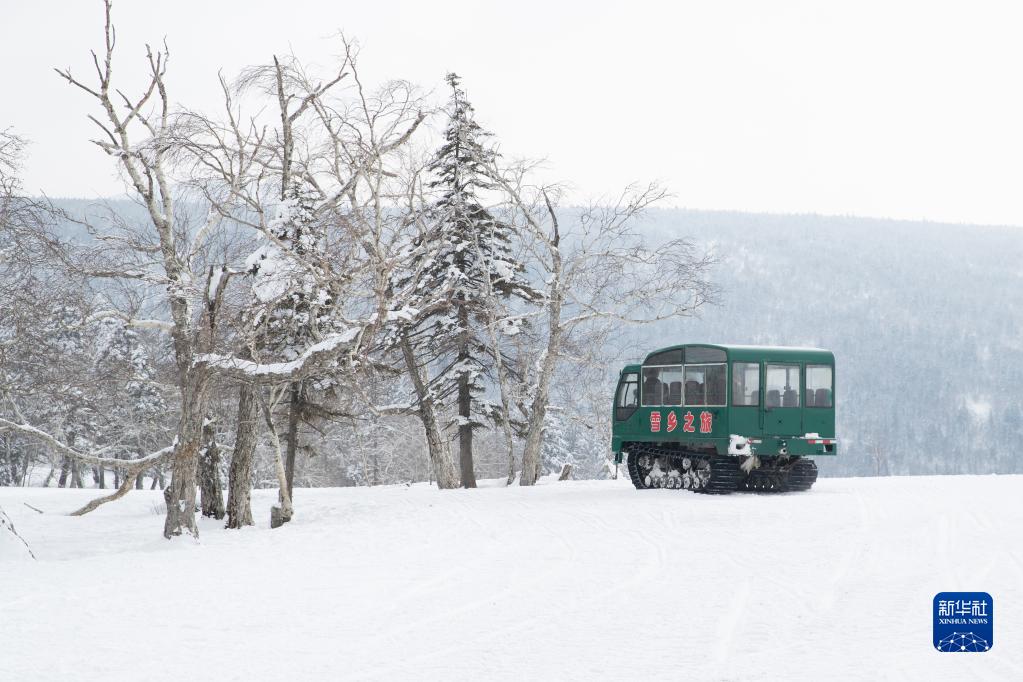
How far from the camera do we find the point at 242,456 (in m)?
17.5

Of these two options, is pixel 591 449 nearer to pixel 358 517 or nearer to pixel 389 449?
pixel 389 449

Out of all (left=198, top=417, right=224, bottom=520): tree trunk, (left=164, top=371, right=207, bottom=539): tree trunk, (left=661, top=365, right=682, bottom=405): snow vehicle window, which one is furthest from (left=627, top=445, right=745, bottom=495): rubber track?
(left=164, top=371, right=207, bottom=539): tree trunk

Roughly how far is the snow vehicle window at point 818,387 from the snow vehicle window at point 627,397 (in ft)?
12.4

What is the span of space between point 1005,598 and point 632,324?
1725 cm

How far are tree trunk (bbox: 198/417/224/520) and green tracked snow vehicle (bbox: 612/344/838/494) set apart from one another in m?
8.84

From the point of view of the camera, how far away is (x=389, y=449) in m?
51.1

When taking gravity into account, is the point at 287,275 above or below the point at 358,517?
above

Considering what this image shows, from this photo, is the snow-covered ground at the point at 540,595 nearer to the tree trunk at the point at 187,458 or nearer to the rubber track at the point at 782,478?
the tree trunk at the point at 187,458

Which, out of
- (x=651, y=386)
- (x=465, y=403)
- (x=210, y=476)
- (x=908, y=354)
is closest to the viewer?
(x=210, y=476)

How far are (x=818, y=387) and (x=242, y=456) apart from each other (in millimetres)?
11080

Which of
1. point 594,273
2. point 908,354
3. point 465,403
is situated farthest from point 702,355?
point 908,354

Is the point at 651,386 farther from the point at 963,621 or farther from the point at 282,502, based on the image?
the point at 963,621

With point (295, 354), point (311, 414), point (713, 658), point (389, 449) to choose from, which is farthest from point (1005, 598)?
point (389, 449)

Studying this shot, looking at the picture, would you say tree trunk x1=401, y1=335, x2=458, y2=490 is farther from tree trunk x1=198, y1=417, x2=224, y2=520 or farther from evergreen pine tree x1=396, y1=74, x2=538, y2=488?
tree trunk x1=198, y1=417, x2=224, y2=520
